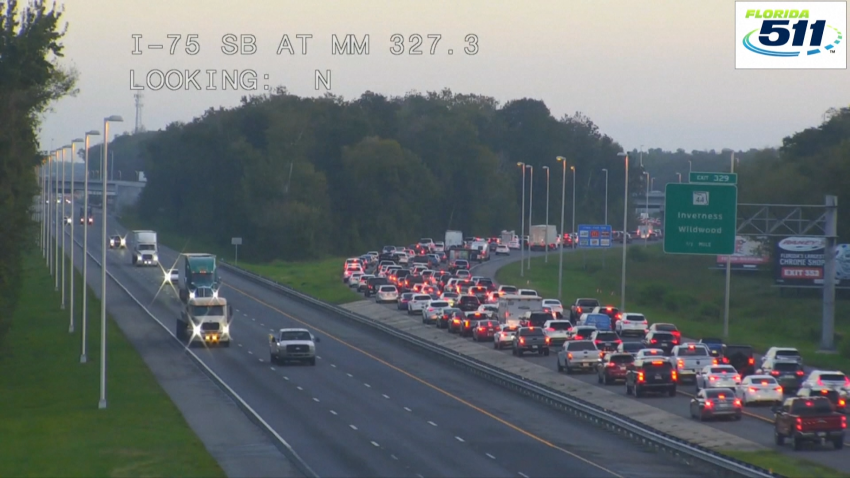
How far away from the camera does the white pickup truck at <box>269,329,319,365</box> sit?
174 feet

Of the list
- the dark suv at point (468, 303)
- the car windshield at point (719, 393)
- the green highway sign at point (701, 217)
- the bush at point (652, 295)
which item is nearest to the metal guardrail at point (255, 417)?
the car windshield at point (719, 393)

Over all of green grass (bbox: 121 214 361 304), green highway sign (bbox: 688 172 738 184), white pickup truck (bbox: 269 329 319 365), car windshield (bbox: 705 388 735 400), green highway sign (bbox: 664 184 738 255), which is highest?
green highway sign (bbox: 688 172 738 184)

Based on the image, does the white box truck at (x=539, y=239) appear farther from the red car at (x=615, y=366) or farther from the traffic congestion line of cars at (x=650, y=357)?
the red car at (x=615, y=366)

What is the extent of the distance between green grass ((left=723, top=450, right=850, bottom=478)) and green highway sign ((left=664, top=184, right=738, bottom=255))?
22259 mm

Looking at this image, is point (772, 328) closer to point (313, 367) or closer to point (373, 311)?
point (373, 311)

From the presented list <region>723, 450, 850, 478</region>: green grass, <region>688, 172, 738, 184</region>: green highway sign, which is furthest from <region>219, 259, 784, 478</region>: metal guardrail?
<region>688, 172, 738, 184</region>: green highway sign

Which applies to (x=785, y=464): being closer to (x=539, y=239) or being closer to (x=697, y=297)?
(x=697, y=297)

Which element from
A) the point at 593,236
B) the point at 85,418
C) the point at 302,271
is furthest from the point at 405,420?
the point at 302,271

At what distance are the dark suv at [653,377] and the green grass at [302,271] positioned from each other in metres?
47.9

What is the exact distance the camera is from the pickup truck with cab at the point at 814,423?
104 feet

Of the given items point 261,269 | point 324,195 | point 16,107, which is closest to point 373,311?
point 16,107

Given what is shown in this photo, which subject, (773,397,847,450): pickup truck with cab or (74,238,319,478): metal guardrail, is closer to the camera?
(74,238,319,478): metal guardrail

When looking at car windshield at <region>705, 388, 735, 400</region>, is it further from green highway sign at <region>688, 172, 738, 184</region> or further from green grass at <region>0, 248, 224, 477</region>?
green highway sign at <region>688, 172, 738, 184</region>

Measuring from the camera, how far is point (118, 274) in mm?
101438
